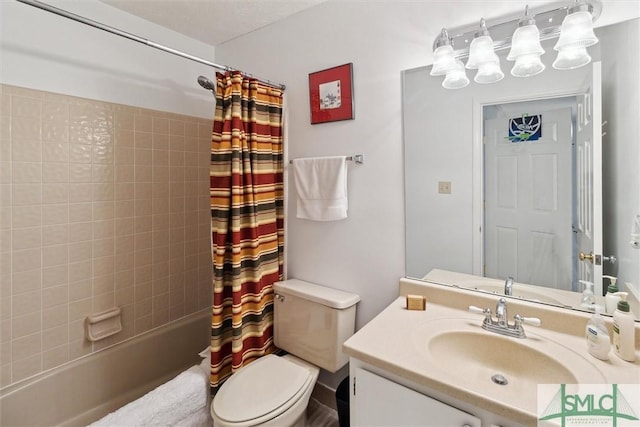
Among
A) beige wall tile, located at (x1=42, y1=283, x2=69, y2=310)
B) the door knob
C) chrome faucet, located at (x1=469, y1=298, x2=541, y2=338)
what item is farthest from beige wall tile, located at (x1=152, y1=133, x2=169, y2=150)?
the door knob

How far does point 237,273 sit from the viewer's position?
5.15 feet

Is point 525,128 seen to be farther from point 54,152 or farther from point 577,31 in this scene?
point 54,152

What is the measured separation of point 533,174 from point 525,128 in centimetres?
18

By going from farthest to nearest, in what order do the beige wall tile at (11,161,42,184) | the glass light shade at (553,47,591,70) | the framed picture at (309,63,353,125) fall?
1. the framed picture at (309,63,353,125)
2. the beige wall tile at (11,161,42,184)
3. the glass light shade at (553,47,591,70)

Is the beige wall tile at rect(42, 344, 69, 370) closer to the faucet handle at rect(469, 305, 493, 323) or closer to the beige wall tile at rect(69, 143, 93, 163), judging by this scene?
the beige wall tile at rect(69, 143, 93, 163)

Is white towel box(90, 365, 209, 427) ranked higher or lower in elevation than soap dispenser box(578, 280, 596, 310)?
lower

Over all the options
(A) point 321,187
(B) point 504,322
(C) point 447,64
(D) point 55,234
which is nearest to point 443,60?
(C) point 447,64

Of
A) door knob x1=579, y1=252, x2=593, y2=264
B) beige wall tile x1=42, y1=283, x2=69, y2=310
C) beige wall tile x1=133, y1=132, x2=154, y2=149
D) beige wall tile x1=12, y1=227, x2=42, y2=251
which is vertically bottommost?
beige wall tile x1=42, y1=283, x2=69, y2=310

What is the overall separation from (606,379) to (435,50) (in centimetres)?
124

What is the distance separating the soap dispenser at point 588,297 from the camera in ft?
3.55

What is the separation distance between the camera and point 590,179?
1.06 m

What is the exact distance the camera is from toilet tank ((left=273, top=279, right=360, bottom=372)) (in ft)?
4.91

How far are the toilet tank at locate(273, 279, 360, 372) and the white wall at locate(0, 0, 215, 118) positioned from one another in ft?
4.89

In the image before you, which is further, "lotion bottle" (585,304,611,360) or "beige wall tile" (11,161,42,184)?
"beige wall tile" (11,161,42,184)
